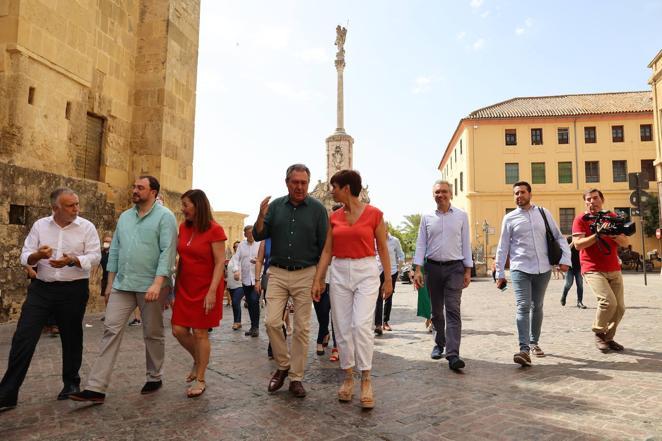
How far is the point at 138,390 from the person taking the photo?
4219 mm

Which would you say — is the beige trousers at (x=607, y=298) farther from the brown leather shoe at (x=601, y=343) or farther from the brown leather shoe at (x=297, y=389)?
the brown leather shoe at (x=297, y=389)

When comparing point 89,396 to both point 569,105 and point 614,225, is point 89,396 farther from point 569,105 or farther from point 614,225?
point 569,105

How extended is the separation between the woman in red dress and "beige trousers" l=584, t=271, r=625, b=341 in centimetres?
461

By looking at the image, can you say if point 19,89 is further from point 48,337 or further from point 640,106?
point 640,106

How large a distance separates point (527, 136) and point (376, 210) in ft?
136

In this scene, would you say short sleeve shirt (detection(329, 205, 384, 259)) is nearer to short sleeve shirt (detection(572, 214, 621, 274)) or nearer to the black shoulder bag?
the black shoulder bag

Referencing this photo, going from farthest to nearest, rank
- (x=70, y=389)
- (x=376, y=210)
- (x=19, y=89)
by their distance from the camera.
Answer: (x=19, y=89), (x=376, y=210), (x=70, y=389)

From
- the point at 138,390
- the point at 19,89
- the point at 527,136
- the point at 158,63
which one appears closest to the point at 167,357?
the point at 138,390

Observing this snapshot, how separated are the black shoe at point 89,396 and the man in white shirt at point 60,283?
0.27 meters

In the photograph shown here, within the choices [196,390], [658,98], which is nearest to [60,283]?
[196,390]

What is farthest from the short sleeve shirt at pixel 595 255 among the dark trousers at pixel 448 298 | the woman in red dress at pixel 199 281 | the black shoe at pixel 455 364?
the woman in red dress at pixel 199 281

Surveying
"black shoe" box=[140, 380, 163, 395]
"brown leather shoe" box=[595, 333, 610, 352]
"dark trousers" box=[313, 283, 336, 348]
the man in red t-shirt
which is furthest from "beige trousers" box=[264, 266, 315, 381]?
"brown leather shoe" box=[595, 333, 610, 352]

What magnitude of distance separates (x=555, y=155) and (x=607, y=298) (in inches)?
1557

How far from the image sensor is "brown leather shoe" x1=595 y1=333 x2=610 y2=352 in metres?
5.78
